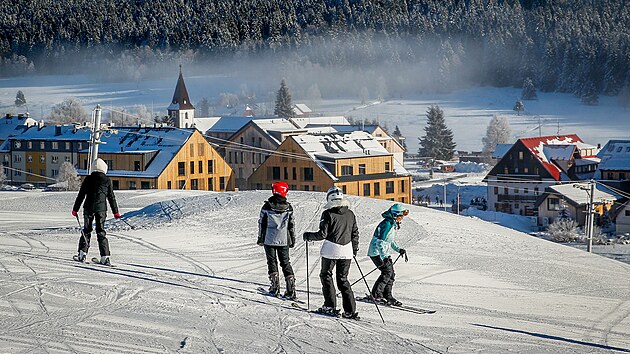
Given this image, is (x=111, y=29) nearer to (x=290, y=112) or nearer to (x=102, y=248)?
(x=290, y=112)

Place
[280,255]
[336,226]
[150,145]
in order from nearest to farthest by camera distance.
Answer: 1. [336,226]
2. [280,255]
3. [150,145]

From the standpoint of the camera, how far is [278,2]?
7672 inches

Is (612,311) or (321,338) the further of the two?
(612,311)

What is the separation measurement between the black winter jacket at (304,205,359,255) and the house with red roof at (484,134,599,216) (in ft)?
160

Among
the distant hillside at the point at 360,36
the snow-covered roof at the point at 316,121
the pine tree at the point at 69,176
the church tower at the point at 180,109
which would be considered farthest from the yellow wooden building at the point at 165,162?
the distant hillside at the point at 360,36

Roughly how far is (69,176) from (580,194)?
3082cm

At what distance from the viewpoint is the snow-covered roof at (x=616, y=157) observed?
57594 mm

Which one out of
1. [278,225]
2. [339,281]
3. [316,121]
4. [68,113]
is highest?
[68,113]

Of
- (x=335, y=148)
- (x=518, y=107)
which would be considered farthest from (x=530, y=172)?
(x=518, y=107)

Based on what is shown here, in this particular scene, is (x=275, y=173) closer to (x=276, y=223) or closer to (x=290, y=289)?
(x=290, y=289)

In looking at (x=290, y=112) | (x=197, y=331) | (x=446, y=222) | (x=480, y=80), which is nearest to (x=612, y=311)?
(x=197, y=331)

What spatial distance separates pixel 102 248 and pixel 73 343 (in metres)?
4.82

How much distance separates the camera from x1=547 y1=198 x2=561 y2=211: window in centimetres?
5253

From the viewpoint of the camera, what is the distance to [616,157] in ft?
192
